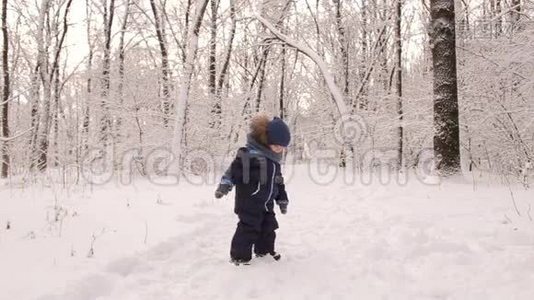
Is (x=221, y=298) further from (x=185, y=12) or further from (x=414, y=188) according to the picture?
(x=185, y=12)

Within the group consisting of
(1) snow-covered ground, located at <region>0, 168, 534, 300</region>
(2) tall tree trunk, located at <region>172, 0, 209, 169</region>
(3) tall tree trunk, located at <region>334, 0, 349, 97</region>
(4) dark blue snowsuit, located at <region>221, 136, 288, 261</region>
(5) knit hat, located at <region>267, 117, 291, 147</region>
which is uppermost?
(3) tall tree trunk, located at <region>334, 0, 349, 97</region>

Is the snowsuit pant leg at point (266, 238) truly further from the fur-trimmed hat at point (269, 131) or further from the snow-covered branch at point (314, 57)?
the snow-covered branch at point (314, 57)

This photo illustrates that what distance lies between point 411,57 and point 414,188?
20148mm

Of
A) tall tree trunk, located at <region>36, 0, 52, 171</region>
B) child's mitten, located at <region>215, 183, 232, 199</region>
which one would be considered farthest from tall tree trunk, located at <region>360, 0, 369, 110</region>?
child's mitten, located at <region>215, 183, 232, 199</region>

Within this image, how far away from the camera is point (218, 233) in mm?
5688

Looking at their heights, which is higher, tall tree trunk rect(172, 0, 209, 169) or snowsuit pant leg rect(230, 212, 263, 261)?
tall tree trunk rect(172, 0, 209, 169)

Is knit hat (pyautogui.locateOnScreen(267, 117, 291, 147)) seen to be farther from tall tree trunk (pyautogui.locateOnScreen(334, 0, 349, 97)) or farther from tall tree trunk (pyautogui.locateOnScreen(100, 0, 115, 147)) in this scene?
tall tree trunk (pyautogui.locateOnScreen(334, 0, 349, 97))

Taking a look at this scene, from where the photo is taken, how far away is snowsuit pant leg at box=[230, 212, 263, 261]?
14.5ft

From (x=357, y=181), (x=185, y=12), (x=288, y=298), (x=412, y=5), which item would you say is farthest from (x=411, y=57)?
(x=288, y=298)

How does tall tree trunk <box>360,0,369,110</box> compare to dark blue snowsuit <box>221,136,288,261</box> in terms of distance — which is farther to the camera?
tall tree trunk <box>360,0,369,110</box>

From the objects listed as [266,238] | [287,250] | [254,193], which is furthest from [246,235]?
[287,250]

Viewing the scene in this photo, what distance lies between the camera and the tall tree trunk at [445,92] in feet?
26.1


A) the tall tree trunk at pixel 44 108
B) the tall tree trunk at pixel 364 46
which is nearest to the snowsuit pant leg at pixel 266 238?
the tall tree trunk at pixel 44 108

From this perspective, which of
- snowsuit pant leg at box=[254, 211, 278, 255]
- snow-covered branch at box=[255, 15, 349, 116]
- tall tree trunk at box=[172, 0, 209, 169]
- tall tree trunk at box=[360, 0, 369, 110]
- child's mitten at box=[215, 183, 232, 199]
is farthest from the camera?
tall tree trunk at box=[360, 0, 369, 110]
